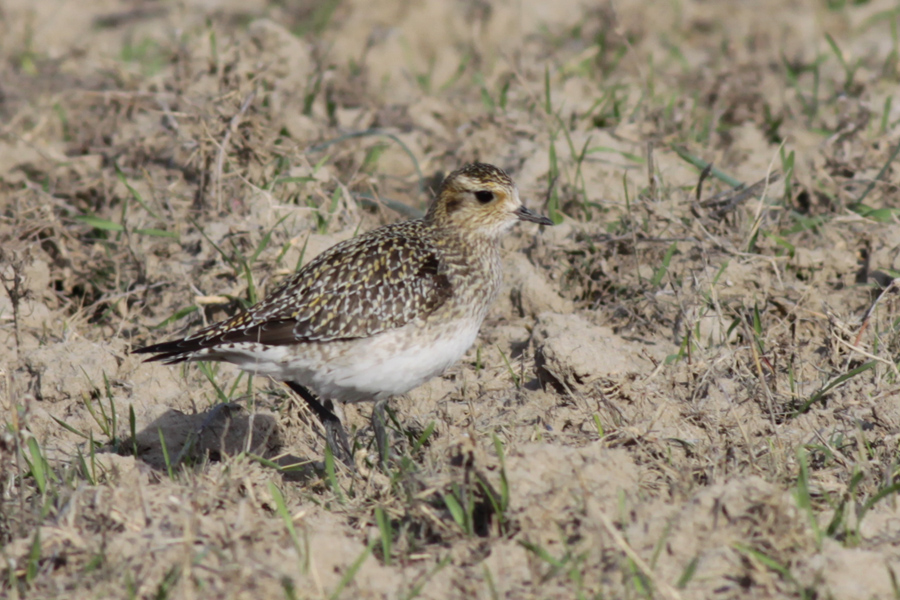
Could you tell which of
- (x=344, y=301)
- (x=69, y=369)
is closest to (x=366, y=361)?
(x=344, y=301)

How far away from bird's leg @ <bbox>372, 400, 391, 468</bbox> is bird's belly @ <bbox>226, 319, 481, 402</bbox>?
17 centimetres

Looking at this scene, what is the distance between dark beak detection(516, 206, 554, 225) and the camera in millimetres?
5809

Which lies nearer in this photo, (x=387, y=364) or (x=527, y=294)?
(x=387, y=364)

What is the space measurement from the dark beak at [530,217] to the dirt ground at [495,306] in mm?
574

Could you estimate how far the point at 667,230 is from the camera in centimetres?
655

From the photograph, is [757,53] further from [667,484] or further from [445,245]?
[667,484]

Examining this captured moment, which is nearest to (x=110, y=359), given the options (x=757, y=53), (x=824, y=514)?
(x=824, y=514)

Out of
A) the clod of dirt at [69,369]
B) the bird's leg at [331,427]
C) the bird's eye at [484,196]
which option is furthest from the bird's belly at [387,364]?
the clod of dirt at [69,369]

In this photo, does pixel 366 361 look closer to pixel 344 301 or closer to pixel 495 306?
pixel 344 301

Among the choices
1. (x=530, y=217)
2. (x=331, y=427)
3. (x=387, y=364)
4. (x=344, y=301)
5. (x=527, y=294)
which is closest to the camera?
(x=387, y=364)

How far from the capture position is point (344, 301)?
5.25 meters

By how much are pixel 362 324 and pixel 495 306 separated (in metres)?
1.62

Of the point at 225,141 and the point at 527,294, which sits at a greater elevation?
the point at 225,141

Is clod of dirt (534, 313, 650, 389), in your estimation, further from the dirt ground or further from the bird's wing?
the bird's wing
